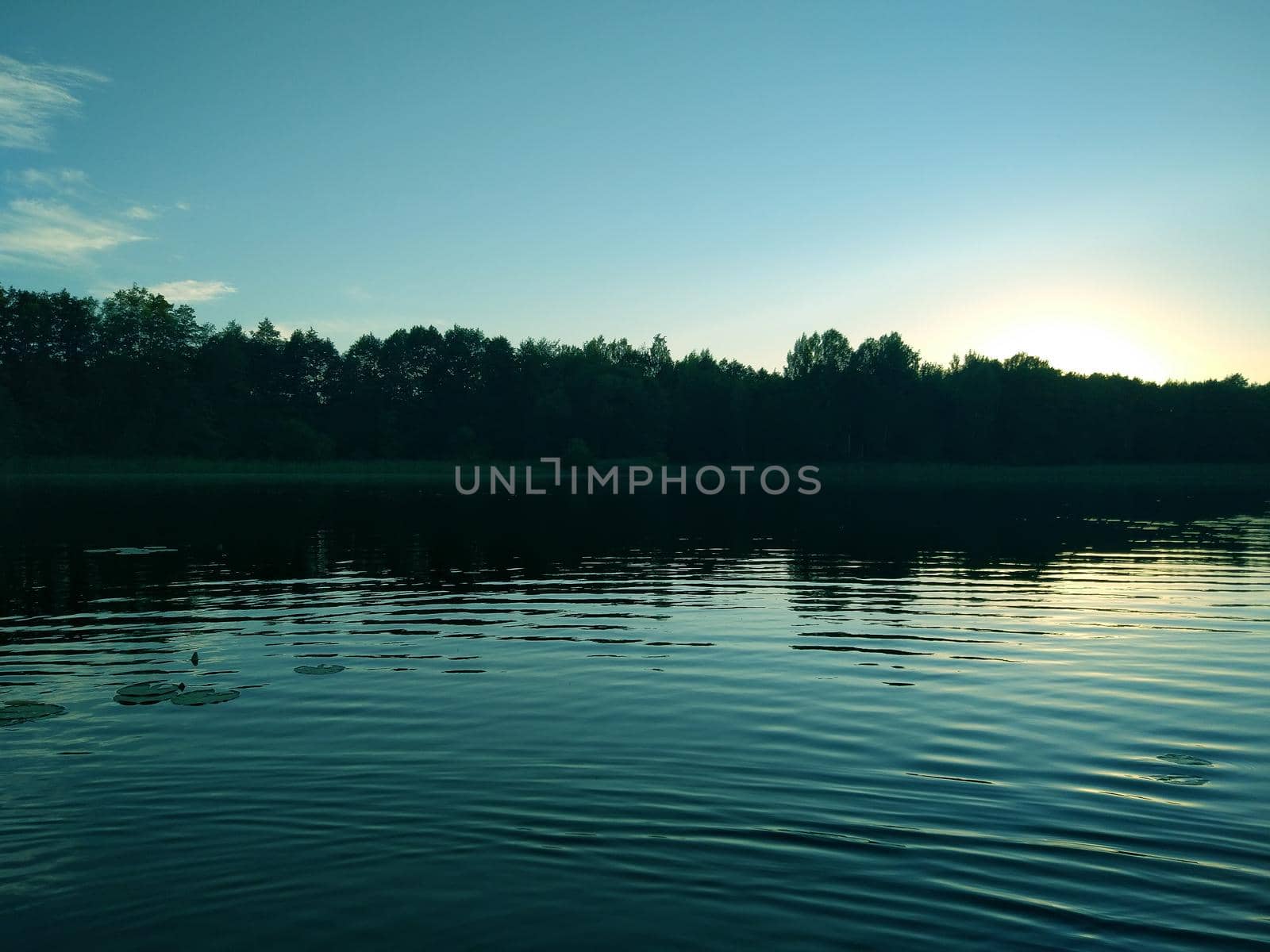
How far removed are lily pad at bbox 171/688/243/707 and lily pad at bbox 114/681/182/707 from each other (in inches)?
9.4

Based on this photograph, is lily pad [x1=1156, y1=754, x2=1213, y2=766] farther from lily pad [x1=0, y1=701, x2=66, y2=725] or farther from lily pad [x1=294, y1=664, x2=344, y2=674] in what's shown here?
lily pad [x1=0, y1=701, x2=66, y2=725]

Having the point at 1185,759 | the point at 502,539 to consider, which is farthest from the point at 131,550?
the point at 1185,759

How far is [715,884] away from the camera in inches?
307

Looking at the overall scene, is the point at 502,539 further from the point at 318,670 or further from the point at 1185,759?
the point at 1185,759

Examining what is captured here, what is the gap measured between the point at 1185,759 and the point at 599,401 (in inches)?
6033

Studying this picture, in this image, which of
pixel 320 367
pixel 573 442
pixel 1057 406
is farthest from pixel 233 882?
pixel 1057 406

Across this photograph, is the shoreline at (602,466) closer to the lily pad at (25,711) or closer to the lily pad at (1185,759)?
the lily pad at (25,711)

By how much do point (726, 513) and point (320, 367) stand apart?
11979 cm

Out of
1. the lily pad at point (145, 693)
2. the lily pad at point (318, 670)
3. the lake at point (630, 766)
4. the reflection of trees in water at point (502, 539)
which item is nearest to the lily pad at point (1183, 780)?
the lake at point (630, 766)

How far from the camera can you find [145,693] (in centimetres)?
1391

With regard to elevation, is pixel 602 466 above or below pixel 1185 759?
above

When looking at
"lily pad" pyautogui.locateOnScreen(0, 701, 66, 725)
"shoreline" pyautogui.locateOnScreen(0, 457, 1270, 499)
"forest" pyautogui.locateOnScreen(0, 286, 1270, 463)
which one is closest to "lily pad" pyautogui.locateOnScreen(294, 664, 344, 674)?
"lily pad" pyautogui.locateOnScreen(0, 701, 66, 725)

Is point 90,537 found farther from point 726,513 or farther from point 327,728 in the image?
point 726,513

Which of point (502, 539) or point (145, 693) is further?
point (502, 539)
